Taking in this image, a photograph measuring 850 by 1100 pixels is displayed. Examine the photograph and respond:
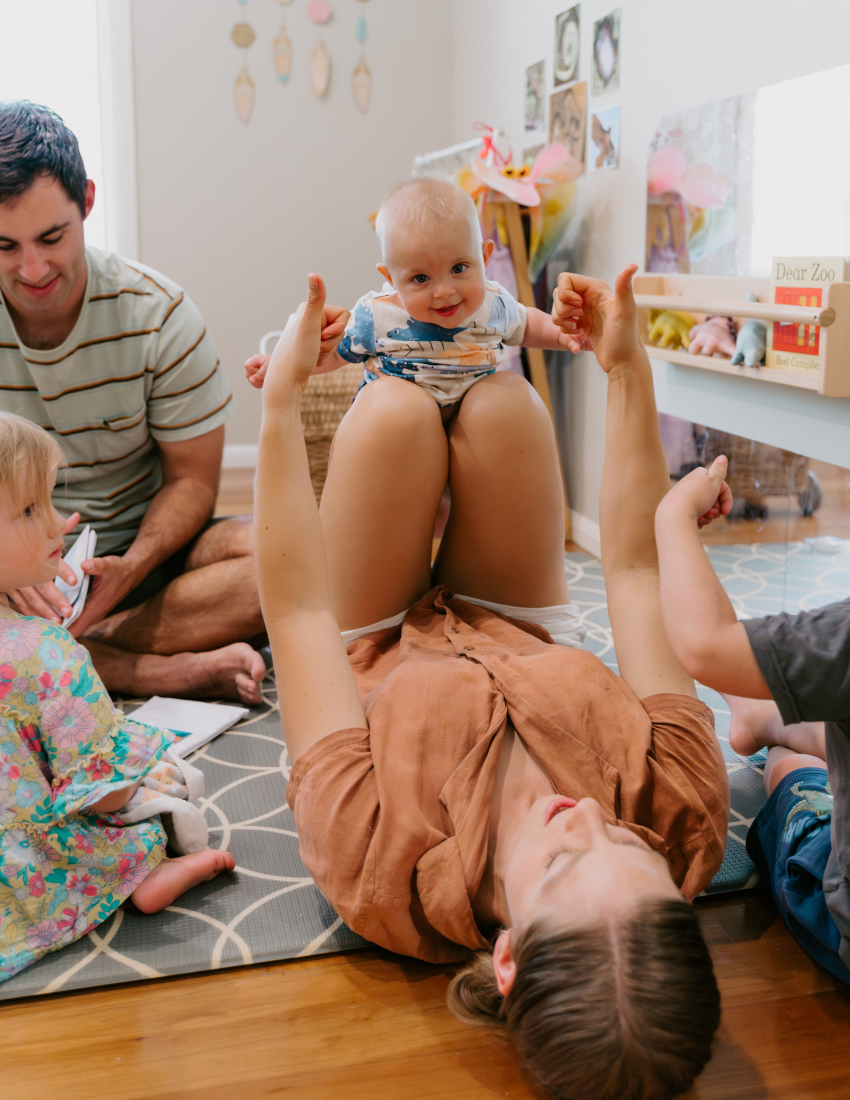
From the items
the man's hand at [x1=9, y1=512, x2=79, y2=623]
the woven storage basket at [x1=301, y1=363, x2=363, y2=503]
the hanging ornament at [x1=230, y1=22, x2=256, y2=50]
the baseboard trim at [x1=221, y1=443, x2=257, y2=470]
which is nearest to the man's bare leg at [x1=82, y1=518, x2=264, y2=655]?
the man's hand at [x1=9, y1=512, x2=79, y2=623]

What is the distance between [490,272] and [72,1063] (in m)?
2.32

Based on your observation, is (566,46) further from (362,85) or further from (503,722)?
(503,722)

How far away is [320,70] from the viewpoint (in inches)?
140

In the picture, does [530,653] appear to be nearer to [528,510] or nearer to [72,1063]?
[528,510]

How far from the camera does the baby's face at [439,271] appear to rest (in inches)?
53.4

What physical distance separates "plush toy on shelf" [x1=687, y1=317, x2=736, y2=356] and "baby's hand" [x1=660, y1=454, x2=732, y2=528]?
903 mm

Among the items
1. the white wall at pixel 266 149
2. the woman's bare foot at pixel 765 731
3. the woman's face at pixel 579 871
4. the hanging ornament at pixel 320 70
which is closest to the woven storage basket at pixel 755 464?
the woman's bare foot at pixel 765 731

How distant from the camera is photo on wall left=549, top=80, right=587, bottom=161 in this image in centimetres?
267

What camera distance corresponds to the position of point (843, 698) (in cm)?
88

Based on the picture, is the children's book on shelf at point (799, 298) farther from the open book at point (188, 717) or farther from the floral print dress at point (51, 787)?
the floral print dress at point (51, 787)

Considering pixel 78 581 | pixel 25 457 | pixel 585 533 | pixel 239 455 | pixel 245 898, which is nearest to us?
pixel 25 457

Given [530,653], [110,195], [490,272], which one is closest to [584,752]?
[530,653]

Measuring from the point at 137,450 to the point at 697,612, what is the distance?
1.26 m

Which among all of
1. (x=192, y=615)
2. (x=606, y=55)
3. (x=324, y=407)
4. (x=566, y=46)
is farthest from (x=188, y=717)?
(x=566, y=46)
